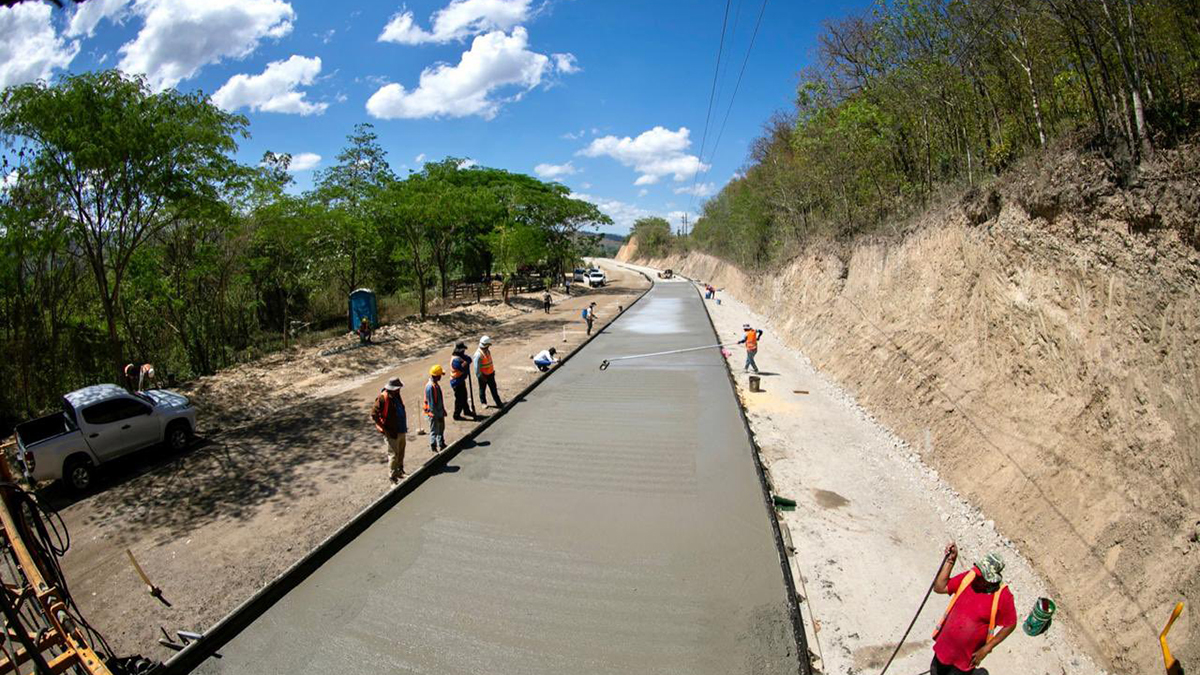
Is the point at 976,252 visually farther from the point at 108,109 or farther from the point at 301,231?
the point at 301,231

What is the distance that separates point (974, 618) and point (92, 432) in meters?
13.1

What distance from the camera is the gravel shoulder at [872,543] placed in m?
5.71

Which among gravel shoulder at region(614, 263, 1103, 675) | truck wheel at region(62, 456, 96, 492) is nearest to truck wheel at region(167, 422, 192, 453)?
truck wheel at region(62, 456, 96, 492)

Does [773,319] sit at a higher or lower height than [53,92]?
lower

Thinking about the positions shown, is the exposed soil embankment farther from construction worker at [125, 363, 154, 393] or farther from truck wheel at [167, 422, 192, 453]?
construction worker at [125, 363, 154, 393]

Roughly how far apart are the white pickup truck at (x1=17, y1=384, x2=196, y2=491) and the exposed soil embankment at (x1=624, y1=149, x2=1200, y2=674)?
14700 mm

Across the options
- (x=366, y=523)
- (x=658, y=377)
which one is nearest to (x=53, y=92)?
(x=366, y=523)

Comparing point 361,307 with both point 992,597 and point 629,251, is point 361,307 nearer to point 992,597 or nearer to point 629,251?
point 992,597

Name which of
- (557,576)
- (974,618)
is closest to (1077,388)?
(974,618)

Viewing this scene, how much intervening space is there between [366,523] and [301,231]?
60.7 ft

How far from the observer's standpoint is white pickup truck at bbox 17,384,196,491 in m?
9.02

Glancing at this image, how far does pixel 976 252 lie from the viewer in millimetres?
11367

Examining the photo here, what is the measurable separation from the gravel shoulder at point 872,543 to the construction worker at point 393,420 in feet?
19.7

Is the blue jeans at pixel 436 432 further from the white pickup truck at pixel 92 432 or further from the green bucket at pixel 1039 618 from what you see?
the green bucket at pixel 1039 618
